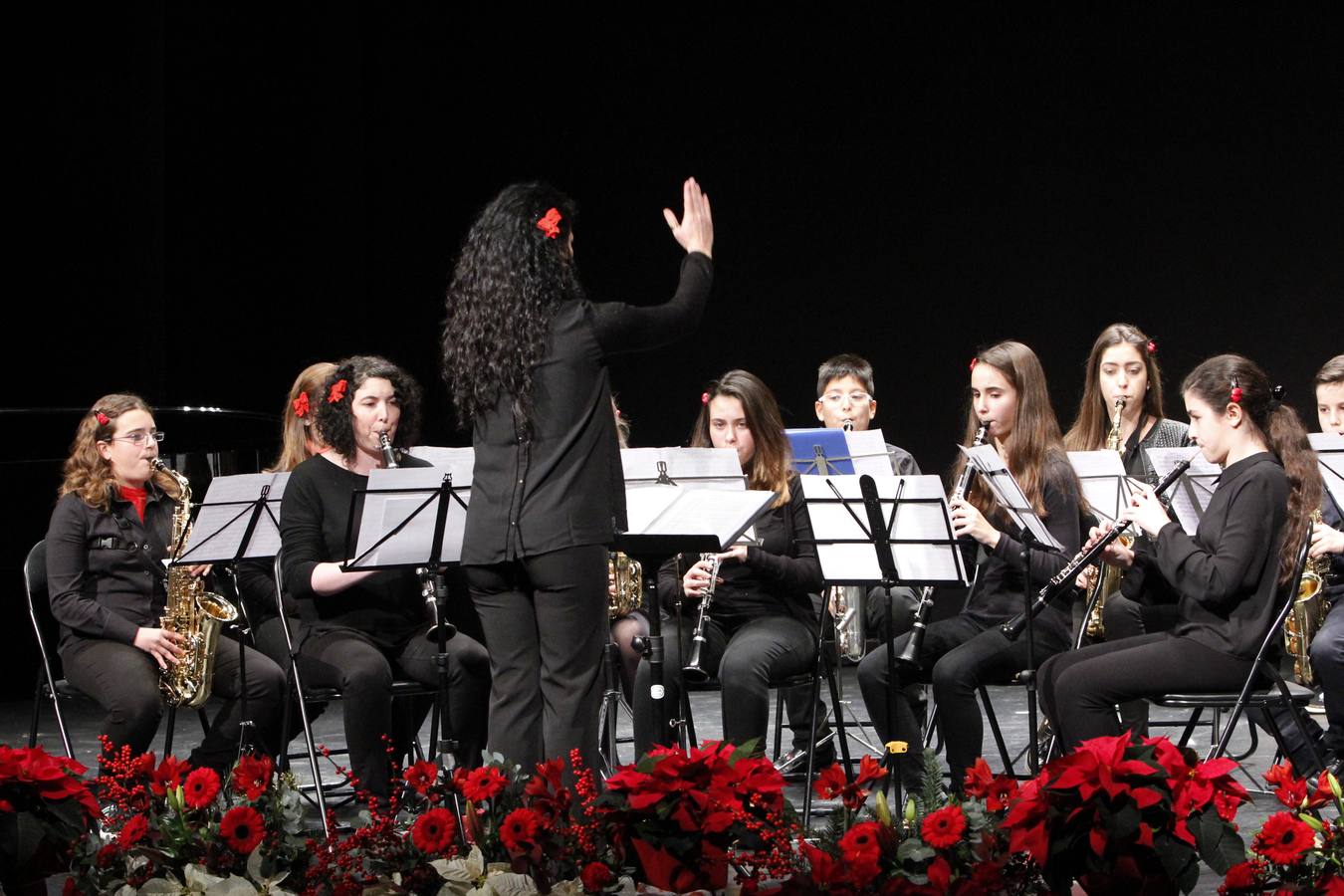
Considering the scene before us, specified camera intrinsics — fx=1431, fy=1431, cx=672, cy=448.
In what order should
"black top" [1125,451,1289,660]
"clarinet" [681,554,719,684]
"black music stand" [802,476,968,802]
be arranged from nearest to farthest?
"black top" [1125,451,1289,660] < "black music stand" [802,476,968,802] < "clarinet" [681,554,719,684]

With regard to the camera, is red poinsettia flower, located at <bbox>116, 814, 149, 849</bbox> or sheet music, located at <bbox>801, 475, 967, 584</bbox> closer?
red poinsettia flower, located at <bbox>116, 814, 149, 849</bbox>

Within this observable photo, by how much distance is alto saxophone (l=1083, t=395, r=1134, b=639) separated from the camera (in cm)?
425

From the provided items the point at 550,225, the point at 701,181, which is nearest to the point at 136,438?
the point at 550,225

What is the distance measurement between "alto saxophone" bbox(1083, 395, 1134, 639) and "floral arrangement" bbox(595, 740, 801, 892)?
7.43 feet

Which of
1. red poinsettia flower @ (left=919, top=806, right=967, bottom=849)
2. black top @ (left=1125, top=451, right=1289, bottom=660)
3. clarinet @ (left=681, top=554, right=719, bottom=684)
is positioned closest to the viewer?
red poinsettia flower @ (left=919, top=806, right=967, bottom=849)

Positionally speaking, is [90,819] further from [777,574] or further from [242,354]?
[242,354]

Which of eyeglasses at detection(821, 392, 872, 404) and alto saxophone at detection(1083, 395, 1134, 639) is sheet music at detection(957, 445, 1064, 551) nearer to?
alto saxophone at detection(1083, 395, 1134, 639)

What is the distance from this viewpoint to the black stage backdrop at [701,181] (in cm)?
616

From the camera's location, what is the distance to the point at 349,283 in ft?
23.9

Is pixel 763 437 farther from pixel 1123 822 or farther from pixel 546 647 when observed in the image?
pixel 1123 822

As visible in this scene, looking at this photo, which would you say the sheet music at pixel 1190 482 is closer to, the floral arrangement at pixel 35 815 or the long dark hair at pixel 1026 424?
the long dark hair at pixel 1026 424

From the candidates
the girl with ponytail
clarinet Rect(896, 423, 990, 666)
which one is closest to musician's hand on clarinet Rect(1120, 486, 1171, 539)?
the girl with ponytail

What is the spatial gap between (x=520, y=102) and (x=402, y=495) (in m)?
4.08

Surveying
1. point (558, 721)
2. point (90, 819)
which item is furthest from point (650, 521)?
point (90, 819)
